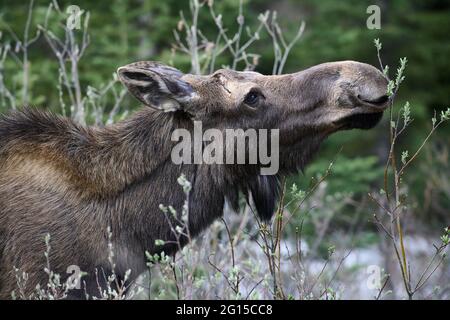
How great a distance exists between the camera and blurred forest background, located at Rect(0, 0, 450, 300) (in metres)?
12.3

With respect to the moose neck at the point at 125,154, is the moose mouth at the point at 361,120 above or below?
above

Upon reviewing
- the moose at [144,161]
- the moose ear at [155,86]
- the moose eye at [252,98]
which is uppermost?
the moose ear at [155,86]

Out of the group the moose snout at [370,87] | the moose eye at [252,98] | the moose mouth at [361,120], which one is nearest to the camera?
the moose snout at [370,87]

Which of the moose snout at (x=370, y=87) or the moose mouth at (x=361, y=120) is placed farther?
the moose mouth at (x=361, y=120)

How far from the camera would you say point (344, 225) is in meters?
14.9

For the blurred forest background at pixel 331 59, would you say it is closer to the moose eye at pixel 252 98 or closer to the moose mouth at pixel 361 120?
the moose eye at pixel 252 98

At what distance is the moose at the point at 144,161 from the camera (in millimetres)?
6176

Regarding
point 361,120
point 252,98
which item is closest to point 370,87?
point 361,120

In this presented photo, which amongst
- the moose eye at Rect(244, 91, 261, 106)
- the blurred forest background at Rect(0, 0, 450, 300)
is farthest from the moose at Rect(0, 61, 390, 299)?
the blurred forest background at Rect(0, 0, 450, 300)

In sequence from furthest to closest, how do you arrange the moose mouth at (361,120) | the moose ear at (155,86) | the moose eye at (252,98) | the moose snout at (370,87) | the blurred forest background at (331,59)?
the blurred forest background at (331,59) → the moose eye at (252,98) → the moose ear at (155,86) → the moose mouth at (361,120) → the moose snout at (370,87)

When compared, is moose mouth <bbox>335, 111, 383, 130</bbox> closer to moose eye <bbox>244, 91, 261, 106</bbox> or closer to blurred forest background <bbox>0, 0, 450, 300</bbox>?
moose eye <bbox>244, 91, 261, 106</bbox>

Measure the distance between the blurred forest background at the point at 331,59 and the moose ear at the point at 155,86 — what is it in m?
2.08

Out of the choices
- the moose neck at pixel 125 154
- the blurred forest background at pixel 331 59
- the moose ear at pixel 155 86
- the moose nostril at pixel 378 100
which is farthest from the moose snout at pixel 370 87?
the blurred forest background at pixel 331 59
